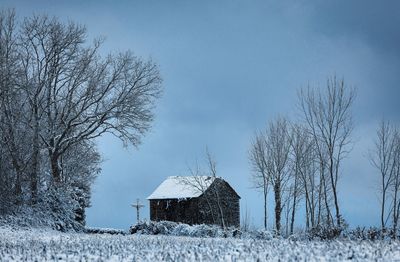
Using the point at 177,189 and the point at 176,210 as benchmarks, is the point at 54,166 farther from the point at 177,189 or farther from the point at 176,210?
the point at 177,189

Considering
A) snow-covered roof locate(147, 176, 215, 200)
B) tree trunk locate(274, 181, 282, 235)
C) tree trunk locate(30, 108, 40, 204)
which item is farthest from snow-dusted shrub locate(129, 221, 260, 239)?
snow-covered roof locate(147, 176, 215, 200)

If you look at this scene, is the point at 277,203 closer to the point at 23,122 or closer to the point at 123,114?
the point at 123,114

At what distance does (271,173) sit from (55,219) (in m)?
16.2

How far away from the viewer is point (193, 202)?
4681 cm

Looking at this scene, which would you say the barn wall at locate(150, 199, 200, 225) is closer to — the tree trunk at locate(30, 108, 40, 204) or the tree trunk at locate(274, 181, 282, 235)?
the tree trunk at locate(274, 181, 282, 235)

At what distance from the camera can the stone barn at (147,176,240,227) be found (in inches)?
1832

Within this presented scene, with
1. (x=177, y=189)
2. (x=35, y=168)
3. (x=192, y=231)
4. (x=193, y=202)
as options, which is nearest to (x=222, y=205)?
(x=193, y=202)

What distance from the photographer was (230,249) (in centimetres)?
1170

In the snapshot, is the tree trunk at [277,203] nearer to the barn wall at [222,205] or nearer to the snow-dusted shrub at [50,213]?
the barn wall at [222,205]

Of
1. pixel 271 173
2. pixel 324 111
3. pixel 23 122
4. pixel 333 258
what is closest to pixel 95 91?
pixel 23 122

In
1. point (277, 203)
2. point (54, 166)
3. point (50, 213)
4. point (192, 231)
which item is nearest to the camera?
point (192, 231)

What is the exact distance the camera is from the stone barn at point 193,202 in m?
46.5

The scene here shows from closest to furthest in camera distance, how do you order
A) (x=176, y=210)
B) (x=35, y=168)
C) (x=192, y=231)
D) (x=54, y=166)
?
1. (x=192, y=231)
2. (x=35, y=168)
3. (x=54, y=166)
4. (x=176, y=210)

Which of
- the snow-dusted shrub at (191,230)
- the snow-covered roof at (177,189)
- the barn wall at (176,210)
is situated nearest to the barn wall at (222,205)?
the barn wall at (176,210)
